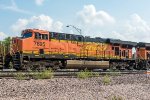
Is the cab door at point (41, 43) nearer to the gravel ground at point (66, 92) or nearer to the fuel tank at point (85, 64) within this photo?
the fuel tank at point (85, 64)

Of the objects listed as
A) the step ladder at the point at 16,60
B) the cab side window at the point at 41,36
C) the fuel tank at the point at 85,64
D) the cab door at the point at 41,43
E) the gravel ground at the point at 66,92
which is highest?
the cab side window at the point at 41,36

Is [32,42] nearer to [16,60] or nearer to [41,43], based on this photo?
[41,43]

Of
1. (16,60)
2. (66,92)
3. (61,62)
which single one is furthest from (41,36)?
(66,92)

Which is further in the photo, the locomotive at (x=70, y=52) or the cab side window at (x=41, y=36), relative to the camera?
the cab side window at (x=41, y=36)

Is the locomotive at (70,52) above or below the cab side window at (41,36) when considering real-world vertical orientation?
below

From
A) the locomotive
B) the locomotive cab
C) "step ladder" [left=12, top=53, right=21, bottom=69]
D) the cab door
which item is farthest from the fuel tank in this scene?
"step ladder" [left=12, top=53, right=21, bottom=69]

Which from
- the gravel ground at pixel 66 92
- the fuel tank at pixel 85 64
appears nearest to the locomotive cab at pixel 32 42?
the fuel tank at pixel 85 64

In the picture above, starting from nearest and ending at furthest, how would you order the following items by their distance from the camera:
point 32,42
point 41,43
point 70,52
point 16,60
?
point 16,60, point 32,42, point 41,43, point 70,52

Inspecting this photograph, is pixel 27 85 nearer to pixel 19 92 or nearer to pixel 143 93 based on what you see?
pixel 19 92

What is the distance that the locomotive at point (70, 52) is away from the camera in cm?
2133

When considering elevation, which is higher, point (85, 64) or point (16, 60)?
point (16, 60)

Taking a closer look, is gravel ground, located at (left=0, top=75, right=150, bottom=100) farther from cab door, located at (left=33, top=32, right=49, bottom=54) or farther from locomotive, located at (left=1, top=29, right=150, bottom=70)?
cab door, located at (left=33, top=32, right=49, bottom=54)

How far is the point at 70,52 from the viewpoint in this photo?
965 inches

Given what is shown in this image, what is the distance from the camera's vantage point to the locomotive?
70.0 feet
